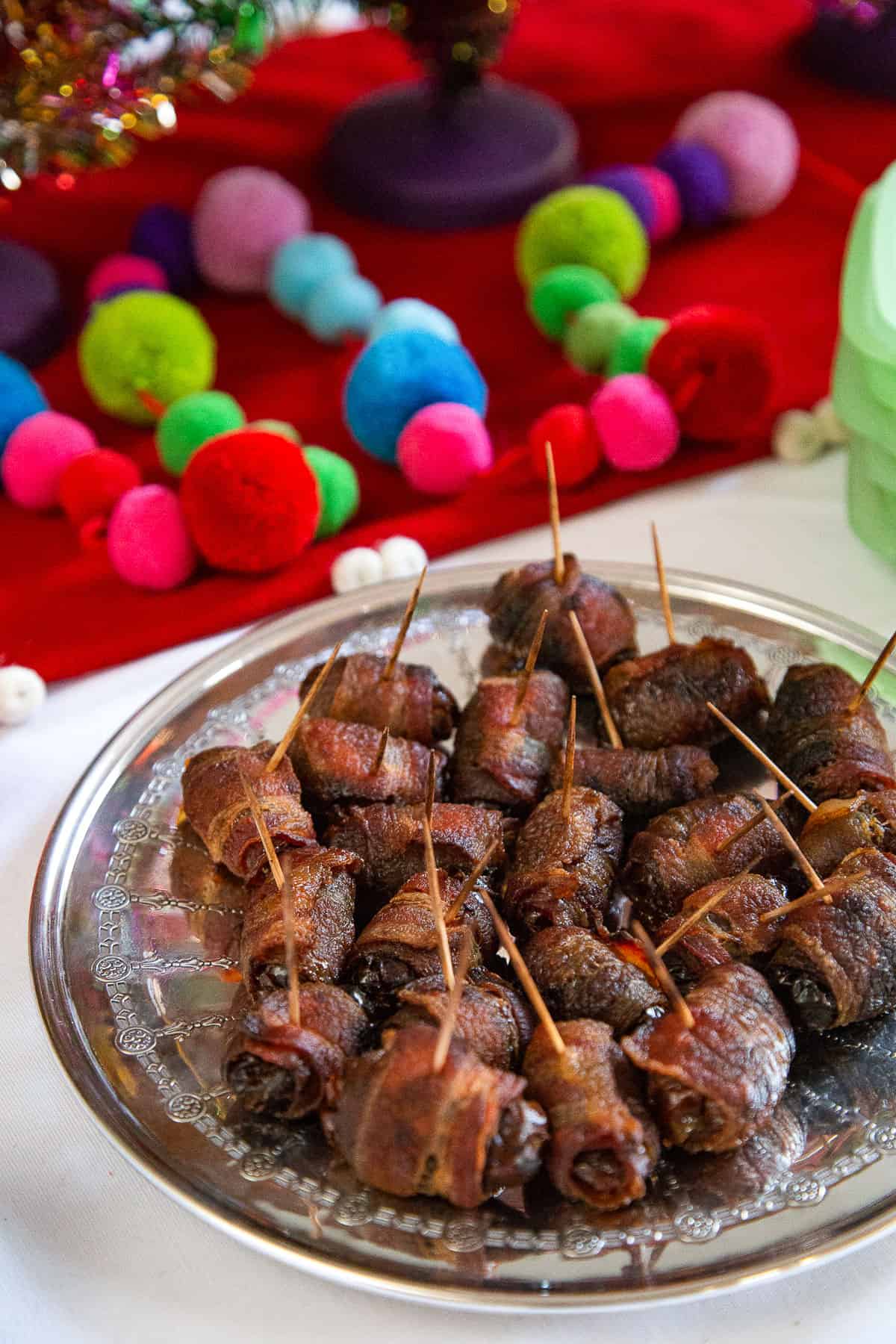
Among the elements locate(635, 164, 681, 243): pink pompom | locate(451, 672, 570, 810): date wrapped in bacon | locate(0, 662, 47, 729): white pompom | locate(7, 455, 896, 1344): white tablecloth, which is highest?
locate(635, 164, 681, 243): pink pompom

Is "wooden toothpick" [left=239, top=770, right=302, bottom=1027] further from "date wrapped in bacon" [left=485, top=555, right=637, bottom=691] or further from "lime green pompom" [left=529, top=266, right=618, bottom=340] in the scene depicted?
"lime green pompom" [left=529, top=266, right=618, bottom=340]

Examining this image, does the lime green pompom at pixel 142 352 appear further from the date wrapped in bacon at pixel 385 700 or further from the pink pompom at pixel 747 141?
the pink pompom at pixel 747 141

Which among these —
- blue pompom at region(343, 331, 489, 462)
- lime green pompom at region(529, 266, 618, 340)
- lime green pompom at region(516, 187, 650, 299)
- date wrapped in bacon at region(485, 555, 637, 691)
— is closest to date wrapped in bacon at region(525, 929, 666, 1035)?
date wrapped in bacon at region(485, 555, 637, 691)

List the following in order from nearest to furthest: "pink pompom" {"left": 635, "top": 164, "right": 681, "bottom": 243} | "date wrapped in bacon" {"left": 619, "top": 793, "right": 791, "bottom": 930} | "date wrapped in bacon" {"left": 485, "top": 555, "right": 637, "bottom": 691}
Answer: "date wrapped in bacon" {"left": 619, "top": 793, "right": 791, "bottom": 930}, "date wrapped in bacon" {"left": 485, "top": 555, "right": 637, "bottom": 691}, "pink pompom" {"left": 635, "top": 164, "right": 681, "bottom": 243}

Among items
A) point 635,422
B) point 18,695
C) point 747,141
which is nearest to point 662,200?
point 747,141

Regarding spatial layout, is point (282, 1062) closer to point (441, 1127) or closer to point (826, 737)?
point (441, 1127)

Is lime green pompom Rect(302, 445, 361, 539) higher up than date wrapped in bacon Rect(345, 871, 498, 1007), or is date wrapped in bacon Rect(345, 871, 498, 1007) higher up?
date wrapped in bacon Rect(345, 871, 498, 1007)

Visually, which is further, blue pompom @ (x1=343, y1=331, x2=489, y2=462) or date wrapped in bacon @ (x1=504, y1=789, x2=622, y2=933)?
blue pompom @ (x1=343, y1=331, x2=489, y2=462)
